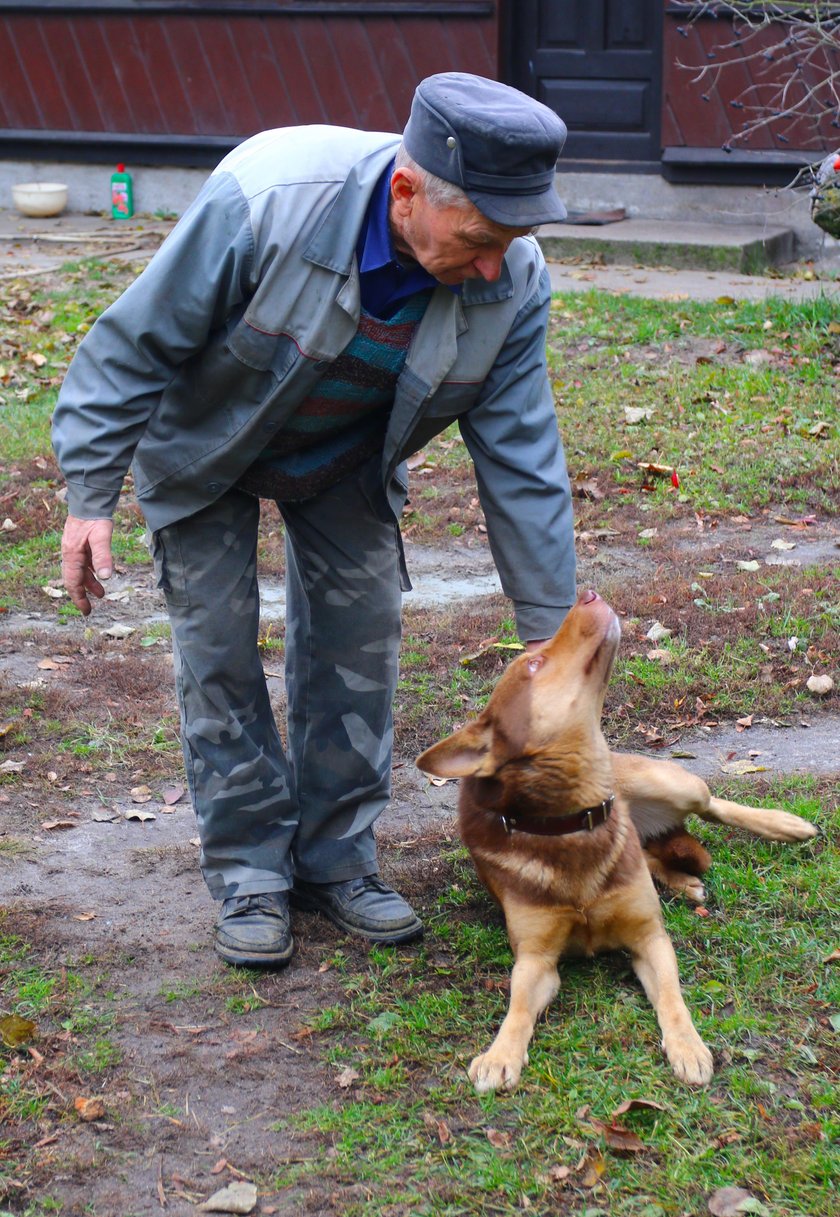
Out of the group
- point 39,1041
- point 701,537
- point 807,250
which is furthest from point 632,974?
point 807,250

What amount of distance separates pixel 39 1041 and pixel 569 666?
1.57 metres

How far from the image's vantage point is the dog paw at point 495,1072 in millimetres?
3064

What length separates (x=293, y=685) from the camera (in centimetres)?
381

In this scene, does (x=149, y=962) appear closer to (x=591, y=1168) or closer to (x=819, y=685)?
(x=591, y=1168)

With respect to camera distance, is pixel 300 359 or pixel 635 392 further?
pixel 635 392

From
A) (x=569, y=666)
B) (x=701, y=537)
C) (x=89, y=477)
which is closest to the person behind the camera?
(x=89, y=477)

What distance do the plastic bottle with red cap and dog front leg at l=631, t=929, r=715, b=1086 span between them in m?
12.2

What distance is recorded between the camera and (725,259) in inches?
441

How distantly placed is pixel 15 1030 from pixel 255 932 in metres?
0.64

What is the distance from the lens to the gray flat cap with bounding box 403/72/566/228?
2822 mm

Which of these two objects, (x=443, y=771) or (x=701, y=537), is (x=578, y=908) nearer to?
(x=443, y=771)

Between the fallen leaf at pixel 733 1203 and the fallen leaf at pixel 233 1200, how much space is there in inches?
36.0

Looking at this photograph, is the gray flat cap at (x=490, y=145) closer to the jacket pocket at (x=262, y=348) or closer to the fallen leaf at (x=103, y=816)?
the jacket pocket at (x=262, y=348)

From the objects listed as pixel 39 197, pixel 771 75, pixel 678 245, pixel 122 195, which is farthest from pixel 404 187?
pixel 39 197
